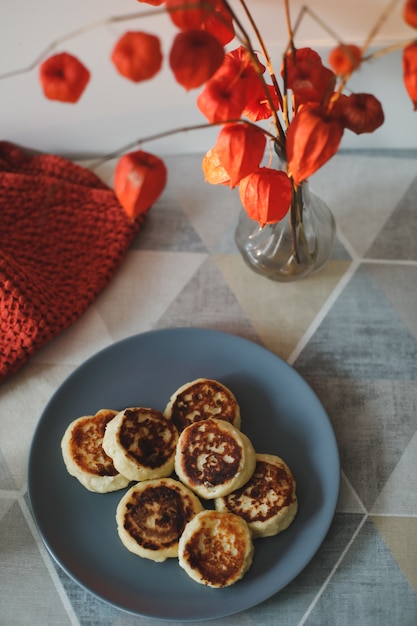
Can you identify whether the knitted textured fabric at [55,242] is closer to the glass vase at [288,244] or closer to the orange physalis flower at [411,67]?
the glass vase at [288,244]

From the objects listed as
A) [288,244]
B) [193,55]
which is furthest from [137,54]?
[288,244]

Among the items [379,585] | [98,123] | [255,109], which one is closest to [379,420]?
[379,585]

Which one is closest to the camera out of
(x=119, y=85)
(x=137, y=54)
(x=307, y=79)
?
(x=137, y=54)

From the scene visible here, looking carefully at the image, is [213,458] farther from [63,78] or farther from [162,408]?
[63,78]

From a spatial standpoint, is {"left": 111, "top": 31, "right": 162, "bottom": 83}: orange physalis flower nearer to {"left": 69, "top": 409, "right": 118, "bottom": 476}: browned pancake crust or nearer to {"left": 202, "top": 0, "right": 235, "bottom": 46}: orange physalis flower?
{"left": 202, "top": 0, "right": 235, "bottom": 46}: orange physalis flower

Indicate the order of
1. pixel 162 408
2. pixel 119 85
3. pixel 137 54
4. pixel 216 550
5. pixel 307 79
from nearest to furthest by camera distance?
pixel 137 54
pixel 307 79
pixel 216 550
pixel 162 408
pixel 119 85
